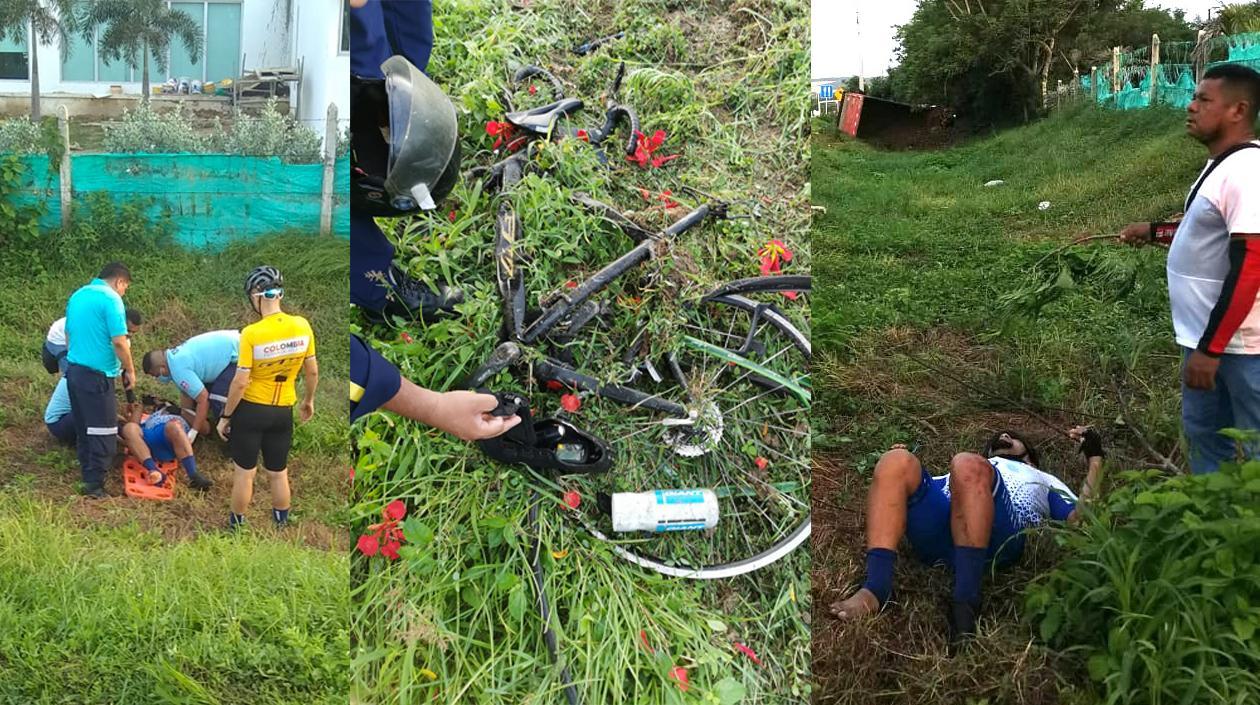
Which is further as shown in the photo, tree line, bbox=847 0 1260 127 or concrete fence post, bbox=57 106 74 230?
tree line, bbox=847 0 1260 127

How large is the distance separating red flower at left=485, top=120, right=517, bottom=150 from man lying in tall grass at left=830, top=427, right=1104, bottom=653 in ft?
4.76

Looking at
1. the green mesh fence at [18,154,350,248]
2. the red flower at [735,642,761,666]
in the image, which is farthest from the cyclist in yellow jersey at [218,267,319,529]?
the red flower at [735,642,761,666]

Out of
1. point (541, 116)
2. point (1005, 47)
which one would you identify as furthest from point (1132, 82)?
point (541, 116)

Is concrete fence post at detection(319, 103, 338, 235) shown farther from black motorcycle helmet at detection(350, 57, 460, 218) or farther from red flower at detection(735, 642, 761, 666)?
red flower at detection(735, 642, 761, 666)

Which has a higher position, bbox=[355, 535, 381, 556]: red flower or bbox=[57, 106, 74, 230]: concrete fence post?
bbox=[57, 106, 74, 230]: concrete fence post

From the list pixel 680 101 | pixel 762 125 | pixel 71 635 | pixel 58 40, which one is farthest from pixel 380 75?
pixel 71 635

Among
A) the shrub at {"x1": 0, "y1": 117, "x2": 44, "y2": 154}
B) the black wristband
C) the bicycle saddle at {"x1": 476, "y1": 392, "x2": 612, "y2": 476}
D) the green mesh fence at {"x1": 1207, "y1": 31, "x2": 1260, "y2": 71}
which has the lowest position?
the bicycle saddle at {"x1": 476, "y1": 392, "x2": 612, "y2": 476}

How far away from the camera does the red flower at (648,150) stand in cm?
275

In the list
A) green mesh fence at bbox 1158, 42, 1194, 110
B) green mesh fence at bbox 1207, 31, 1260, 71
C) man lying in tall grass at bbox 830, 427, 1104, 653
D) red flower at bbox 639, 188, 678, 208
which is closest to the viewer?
green mesh fence at bbox 1207, 31, 1260, 71

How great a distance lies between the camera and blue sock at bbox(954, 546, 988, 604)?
96.5 inches

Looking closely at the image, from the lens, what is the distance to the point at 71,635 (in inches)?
87.8

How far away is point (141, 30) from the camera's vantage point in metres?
2.10

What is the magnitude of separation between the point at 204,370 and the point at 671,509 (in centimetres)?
125

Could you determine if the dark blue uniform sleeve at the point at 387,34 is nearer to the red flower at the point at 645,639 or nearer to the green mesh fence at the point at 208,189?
the green mesh fence at the point at 208,189
